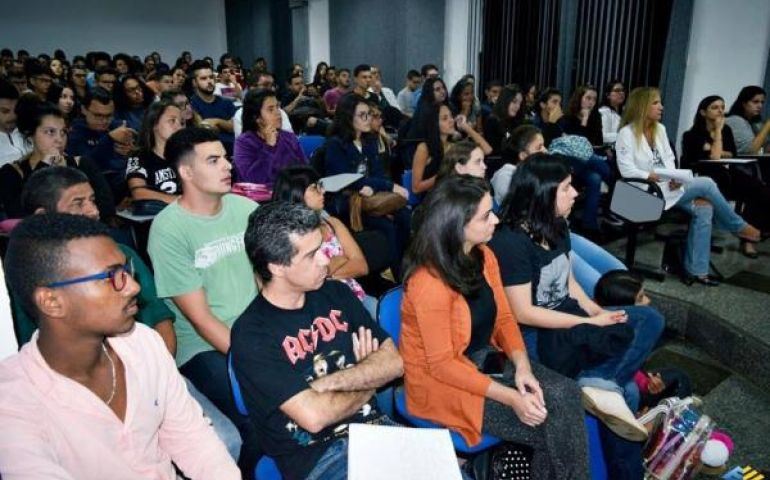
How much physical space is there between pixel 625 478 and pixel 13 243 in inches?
80.9

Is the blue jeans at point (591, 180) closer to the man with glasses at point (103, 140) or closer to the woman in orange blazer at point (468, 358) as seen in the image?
the woman in orange blazer at point (468, 358)

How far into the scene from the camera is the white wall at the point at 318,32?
11273mm

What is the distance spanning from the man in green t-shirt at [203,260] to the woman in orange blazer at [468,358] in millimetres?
683

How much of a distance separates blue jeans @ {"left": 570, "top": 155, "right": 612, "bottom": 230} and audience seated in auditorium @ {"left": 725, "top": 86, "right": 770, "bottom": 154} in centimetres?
128

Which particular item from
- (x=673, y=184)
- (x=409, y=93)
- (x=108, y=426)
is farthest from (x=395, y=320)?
(x=409, y=93)

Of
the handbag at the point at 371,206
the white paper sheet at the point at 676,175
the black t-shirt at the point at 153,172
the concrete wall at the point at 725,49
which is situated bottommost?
the handbag at the point at 371,206

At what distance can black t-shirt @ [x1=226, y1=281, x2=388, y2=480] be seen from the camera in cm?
149

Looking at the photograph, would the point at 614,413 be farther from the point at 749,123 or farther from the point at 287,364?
the point at 749,123

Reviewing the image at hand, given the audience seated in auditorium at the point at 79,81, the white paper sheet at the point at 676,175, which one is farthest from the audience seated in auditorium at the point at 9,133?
the white paper sheet at the point at 676,175

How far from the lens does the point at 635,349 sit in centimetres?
221

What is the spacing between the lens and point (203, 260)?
82.6 inches

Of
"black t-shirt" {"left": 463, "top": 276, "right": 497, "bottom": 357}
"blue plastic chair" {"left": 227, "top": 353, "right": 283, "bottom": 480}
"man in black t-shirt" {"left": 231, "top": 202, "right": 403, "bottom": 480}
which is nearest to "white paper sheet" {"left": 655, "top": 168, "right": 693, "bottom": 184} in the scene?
"black t-shirt" {"left": 463, "top": 276, "right": 497, "bottom": 357}

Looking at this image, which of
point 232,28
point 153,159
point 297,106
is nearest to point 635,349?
point 153,159

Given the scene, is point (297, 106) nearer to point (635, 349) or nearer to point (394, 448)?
point (635, 349)
